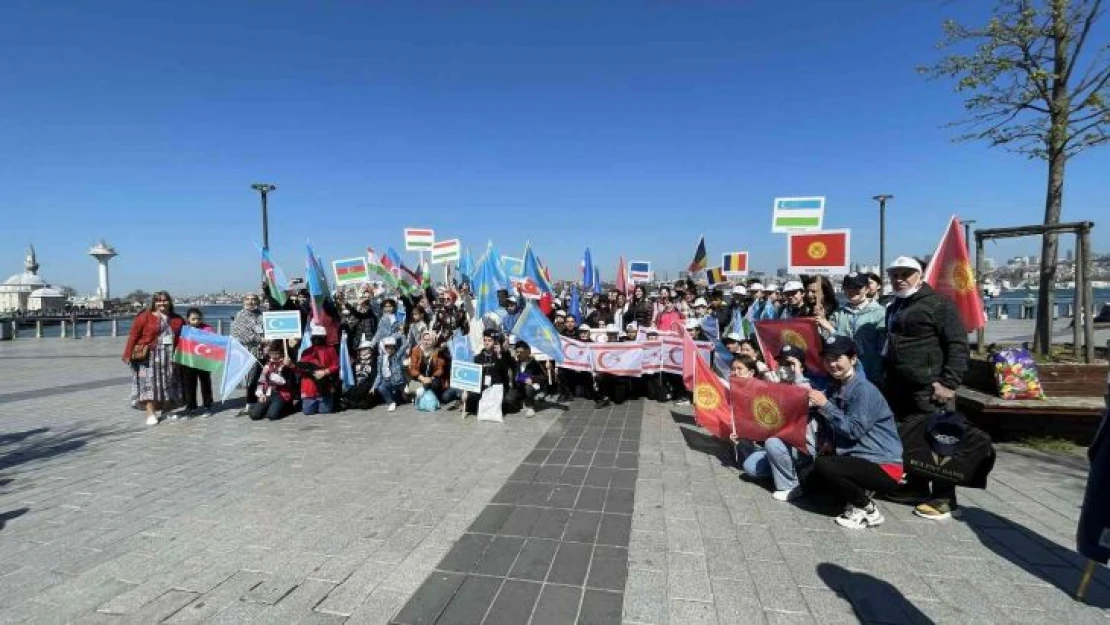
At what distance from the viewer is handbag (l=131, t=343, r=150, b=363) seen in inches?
322

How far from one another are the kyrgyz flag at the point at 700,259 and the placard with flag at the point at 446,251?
6470 mm

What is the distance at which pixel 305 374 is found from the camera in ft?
28.9

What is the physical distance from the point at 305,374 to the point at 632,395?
592 centimetres

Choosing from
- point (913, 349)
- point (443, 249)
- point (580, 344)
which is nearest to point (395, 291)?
point (443, 249)

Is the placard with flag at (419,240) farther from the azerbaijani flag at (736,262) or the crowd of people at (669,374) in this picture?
the azerbaijani flag at (736,262)

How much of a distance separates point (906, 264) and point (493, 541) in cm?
447

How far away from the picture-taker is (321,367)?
8930 millimetres

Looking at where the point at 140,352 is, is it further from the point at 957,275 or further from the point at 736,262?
the point at 736,262

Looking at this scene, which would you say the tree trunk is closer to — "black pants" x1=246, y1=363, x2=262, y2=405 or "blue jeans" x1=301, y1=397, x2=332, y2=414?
"blue jeans" x1=301, y1=397, x2=332, y2=414

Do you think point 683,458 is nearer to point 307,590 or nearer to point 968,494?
point 968,494

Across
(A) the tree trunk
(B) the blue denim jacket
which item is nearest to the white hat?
(B) the blue denim jacket

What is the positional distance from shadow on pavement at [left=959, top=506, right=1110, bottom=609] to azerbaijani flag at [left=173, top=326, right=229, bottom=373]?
997 cm

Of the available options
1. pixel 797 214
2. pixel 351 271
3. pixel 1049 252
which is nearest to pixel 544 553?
pixel 797 214

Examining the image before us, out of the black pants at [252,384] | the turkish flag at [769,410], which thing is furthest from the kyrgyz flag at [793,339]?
the black pants at [252,384]
